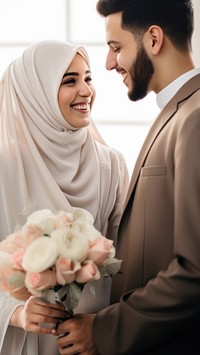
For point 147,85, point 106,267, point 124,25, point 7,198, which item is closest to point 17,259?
point 106,267

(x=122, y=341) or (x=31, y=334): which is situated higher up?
(x=122, y=341)

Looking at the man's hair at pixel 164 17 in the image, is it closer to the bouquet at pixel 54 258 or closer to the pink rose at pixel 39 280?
the bouquet at pixel 54 258

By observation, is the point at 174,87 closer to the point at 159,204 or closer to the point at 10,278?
the point at 159,204

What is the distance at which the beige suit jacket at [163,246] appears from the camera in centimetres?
137

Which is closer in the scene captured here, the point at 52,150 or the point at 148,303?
the point at 148,303

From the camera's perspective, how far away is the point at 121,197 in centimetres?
213

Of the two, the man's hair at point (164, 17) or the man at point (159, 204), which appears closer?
the man at point (159, 204)

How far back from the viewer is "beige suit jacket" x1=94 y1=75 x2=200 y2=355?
4.51ft

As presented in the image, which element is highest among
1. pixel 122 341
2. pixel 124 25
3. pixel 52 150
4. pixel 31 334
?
pixel 124 25

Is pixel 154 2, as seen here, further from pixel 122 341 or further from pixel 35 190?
pixel 122 341

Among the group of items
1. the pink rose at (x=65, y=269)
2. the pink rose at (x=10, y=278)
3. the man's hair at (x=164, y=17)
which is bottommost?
the pink rose at (x=10, y=278)

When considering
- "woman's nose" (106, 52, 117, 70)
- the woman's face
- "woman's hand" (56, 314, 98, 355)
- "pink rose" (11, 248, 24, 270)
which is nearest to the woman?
the woman's face

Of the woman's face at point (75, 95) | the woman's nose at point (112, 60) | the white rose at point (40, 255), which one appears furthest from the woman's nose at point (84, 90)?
the white rose at point (40, 255)

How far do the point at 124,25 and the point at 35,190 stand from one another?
2.00 feet
